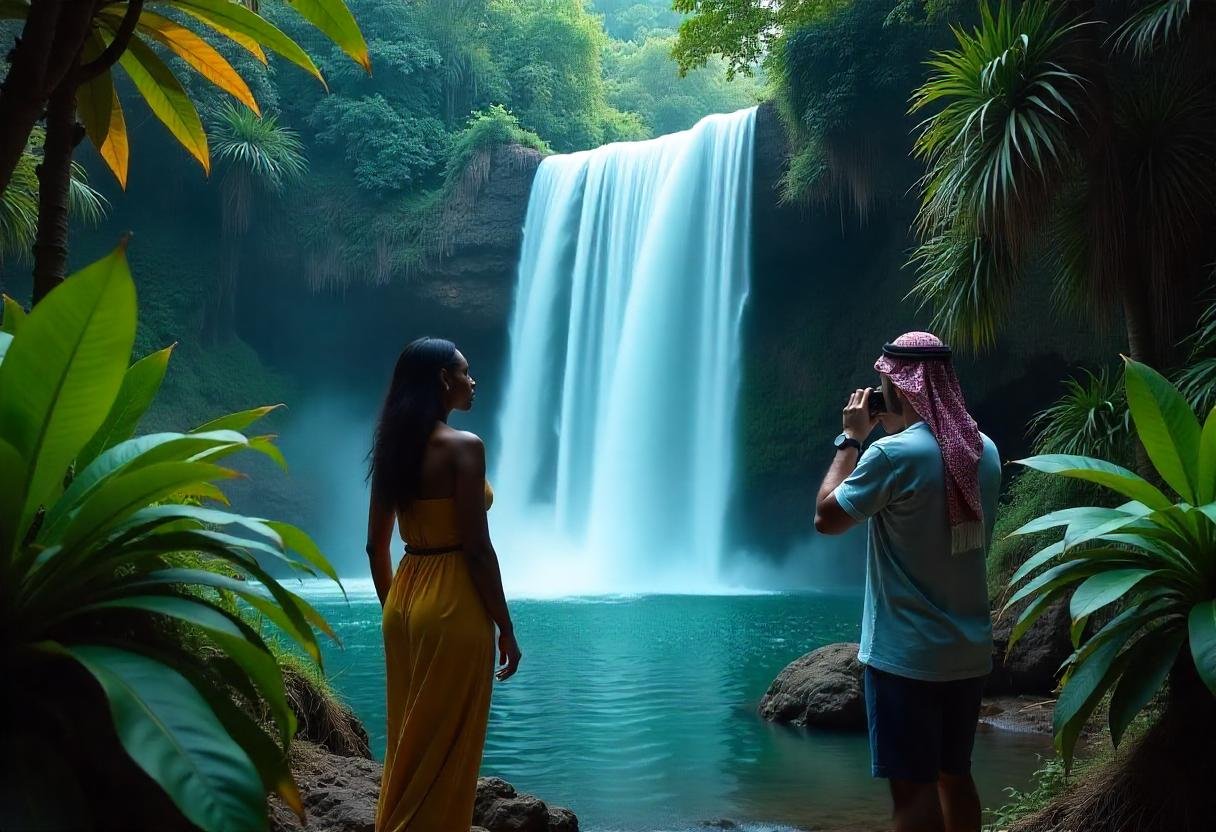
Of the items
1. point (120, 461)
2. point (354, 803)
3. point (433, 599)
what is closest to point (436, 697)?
point (433, 599)

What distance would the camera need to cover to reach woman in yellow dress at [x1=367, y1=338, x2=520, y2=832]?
2875 millimetres

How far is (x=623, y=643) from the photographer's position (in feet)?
36.7

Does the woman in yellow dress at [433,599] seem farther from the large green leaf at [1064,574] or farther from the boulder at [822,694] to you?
the boulder at [822,694]

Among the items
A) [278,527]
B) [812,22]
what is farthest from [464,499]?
[812,22]

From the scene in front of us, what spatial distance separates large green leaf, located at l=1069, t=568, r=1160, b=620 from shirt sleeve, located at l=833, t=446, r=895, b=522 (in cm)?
55

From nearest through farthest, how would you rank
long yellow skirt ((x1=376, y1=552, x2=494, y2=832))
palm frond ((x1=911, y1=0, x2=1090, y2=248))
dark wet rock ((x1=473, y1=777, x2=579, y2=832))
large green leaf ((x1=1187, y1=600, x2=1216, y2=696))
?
1. large green leaf ((x1=1187, y1=600, x2=1216, y2=696))
2. long yellow skirt ((x1=376, y1=552, x2=494, y2=832))
3. dark wet rock ((x1=473, y1=777, x2=579, y2=832))
4. palm frond ((x1=911, y1=0, x2=1090, y2=248))

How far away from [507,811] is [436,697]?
55.0 inches

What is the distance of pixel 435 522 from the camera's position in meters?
3.02

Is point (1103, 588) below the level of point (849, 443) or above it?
below

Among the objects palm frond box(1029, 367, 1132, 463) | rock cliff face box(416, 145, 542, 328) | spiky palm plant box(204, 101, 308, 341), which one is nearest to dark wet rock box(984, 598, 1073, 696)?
palm frond box(1029, 367, 1132, 463)

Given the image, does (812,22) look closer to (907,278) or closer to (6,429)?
(907,278)

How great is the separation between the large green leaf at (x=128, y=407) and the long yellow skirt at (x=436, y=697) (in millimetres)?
969

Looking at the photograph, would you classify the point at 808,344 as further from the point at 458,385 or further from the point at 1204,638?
the point at 1204,638

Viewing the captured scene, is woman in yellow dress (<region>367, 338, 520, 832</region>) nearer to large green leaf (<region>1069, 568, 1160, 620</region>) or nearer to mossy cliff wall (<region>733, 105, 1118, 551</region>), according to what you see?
large green leaf (<region>1069, 568, 1160, 620</region>)
